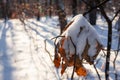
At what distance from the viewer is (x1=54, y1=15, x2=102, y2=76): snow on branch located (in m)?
1.94

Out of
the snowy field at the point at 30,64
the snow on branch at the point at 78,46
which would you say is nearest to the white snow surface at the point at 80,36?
the snow on branch at the point at 78,46

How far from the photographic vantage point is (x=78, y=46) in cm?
195

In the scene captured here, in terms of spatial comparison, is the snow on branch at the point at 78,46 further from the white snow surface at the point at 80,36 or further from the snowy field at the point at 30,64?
the snowy field at the point at 30,64

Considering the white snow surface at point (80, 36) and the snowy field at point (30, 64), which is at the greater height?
the white snow surface at point (80, 36)

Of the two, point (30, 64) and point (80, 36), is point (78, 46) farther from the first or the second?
point (30, 64)

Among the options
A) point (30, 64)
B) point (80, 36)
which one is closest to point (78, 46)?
point (80, 36)

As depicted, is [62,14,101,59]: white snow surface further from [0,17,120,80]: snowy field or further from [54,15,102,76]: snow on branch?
[0,17,120,80]: snowy field

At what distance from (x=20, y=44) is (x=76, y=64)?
7.63 metres

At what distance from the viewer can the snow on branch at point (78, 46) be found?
6.36 ft

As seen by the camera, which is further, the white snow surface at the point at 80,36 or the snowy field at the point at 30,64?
the snowy field at the point at 30,64

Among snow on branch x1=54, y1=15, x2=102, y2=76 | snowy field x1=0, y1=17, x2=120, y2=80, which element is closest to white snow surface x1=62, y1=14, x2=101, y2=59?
snow on branch x1=54, y1=15, x2=102, y2=76

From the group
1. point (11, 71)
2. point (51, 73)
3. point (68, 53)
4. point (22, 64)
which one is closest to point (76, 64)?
point (68, 53)

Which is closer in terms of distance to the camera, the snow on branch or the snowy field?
the snow on branch

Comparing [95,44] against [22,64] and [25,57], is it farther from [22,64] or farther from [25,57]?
[25,57]
